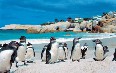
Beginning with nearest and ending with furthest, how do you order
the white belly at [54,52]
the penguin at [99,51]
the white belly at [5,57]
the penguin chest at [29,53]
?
1. the white belly at [5,57]
2. the white belly at [54,52]
3. the penguin at [99,51]
4. the penguin chest at [29,53]

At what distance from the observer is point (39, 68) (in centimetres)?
1341

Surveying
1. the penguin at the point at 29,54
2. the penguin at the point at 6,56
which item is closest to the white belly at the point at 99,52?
the penguin at the point at 29,54

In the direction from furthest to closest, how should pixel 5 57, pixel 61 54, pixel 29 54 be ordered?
pixel 61 54
pixel 29 54
pixel 5 57

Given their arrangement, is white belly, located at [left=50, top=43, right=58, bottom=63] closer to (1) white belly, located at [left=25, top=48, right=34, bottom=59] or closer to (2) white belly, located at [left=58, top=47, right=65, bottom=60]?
(2) white belly, located at [left=58, top=47, right=65, bottom=60]

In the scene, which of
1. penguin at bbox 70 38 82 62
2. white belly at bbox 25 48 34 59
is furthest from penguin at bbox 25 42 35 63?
penguin at bbox 70 38 82 62

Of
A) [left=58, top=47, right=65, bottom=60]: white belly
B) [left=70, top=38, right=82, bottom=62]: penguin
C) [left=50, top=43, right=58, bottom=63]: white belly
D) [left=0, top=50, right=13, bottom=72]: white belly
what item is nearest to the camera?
[left=0, top=50, right=13, bottom=72]: white belly

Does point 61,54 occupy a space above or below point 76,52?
below

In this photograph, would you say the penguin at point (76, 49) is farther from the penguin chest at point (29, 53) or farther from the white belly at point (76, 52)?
the penguin chest at point (29, 53)

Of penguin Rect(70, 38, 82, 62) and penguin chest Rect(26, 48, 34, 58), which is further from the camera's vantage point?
penguin chest Rect(26, 48, 34, 58)

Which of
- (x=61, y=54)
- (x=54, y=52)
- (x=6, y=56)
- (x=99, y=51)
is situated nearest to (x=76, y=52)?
(x=99, y=51)

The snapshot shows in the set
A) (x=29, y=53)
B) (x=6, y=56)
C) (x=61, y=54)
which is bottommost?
(x=61, y=54)

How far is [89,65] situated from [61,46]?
415cm

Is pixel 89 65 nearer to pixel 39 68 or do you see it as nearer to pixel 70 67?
pixel 70 67

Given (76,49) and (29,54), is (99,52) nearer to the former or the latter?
(76,49)
